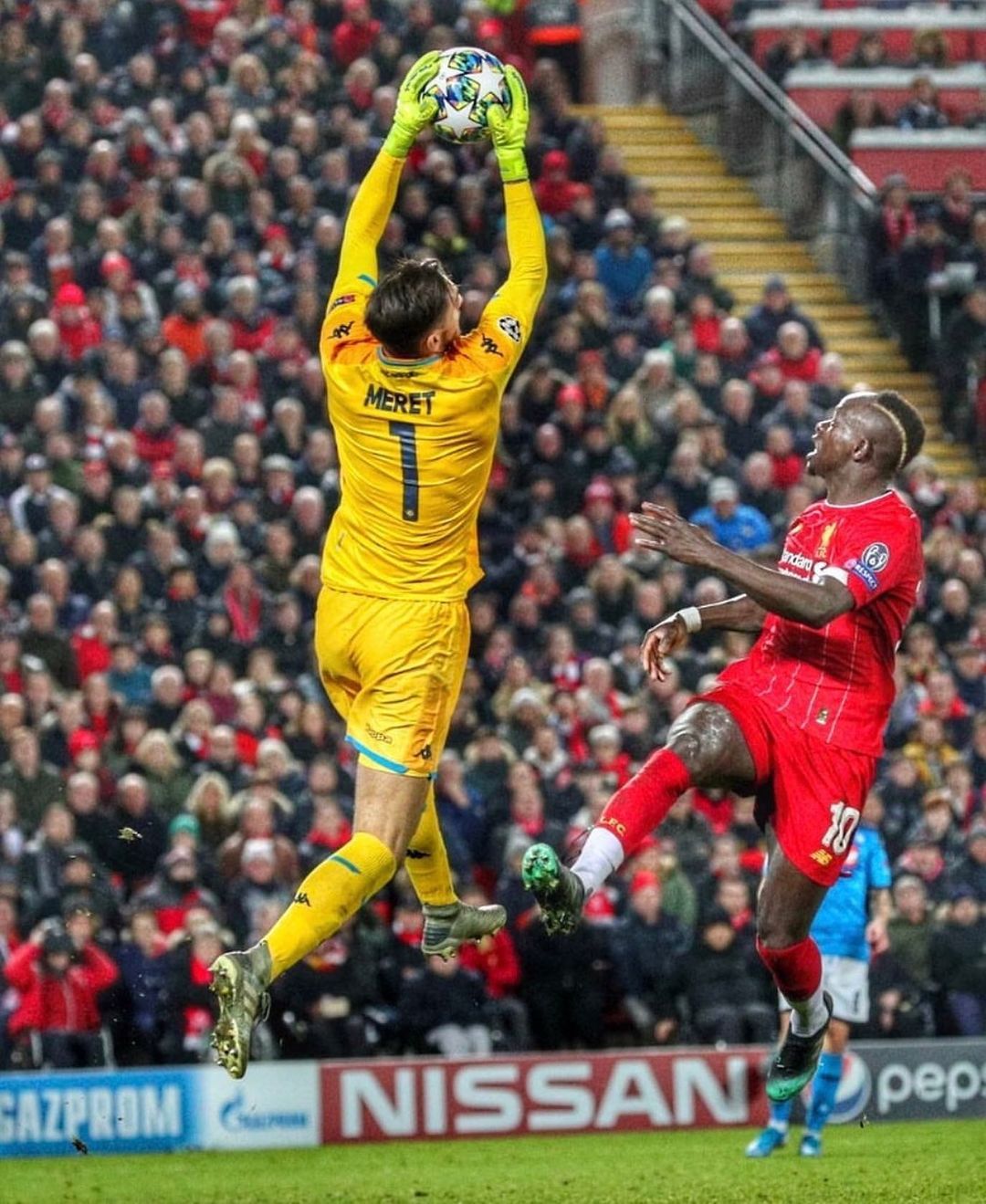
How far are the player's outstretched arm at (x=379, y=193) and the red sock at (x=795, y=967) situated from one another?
2.94 meters

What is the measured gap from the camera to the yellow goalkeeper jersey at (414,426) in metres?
8.77

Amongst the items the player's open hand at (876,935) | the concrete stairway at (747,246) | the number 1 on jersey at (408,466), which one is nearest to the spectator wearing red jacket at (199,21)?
the concrete stairway at (747,246)

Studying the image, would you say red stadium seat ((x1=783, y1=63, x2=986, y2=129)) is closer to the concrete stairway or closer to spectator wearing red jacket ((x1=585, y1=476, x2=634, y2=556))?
the concrete stairway

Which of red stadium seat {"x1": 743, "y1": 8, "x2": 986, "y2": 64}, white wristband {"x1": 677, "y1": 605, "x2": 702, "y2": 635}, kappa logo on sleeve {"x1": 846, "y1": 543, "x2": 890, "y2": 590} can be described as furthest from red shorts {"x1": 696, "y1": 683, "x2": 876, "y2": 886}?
red stadium seat {"x1": 743, "y1": 8, "x2": 986, "y2": 64}

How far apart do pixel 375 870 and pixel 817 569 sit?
2.01 m

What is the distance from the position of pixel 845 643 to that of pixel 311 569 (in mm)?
8209

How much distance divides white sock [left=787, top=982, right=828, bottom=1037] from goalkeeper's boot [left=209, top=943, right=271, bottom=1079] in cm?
249

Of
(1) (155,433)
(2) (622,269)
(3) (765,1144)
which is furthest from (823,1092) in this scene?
(2) (622,269)

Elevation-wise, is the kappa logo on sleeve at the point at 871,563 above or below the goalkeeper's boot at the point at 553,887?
above

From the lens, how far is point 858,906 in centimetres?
1349

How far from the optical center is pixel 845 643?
9.34 metres

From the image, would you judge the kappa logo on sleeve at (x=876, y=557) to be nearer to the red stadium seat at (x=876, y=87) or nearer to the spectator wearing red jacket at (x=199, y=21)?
the spectator wearing red jacket at (x=199, y=21)

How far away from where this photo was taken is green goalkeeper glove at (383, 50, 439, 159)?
914 centimetres

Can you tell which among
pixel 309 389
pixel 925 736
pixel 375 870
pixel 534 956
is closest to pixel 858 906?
pixel 534 956
